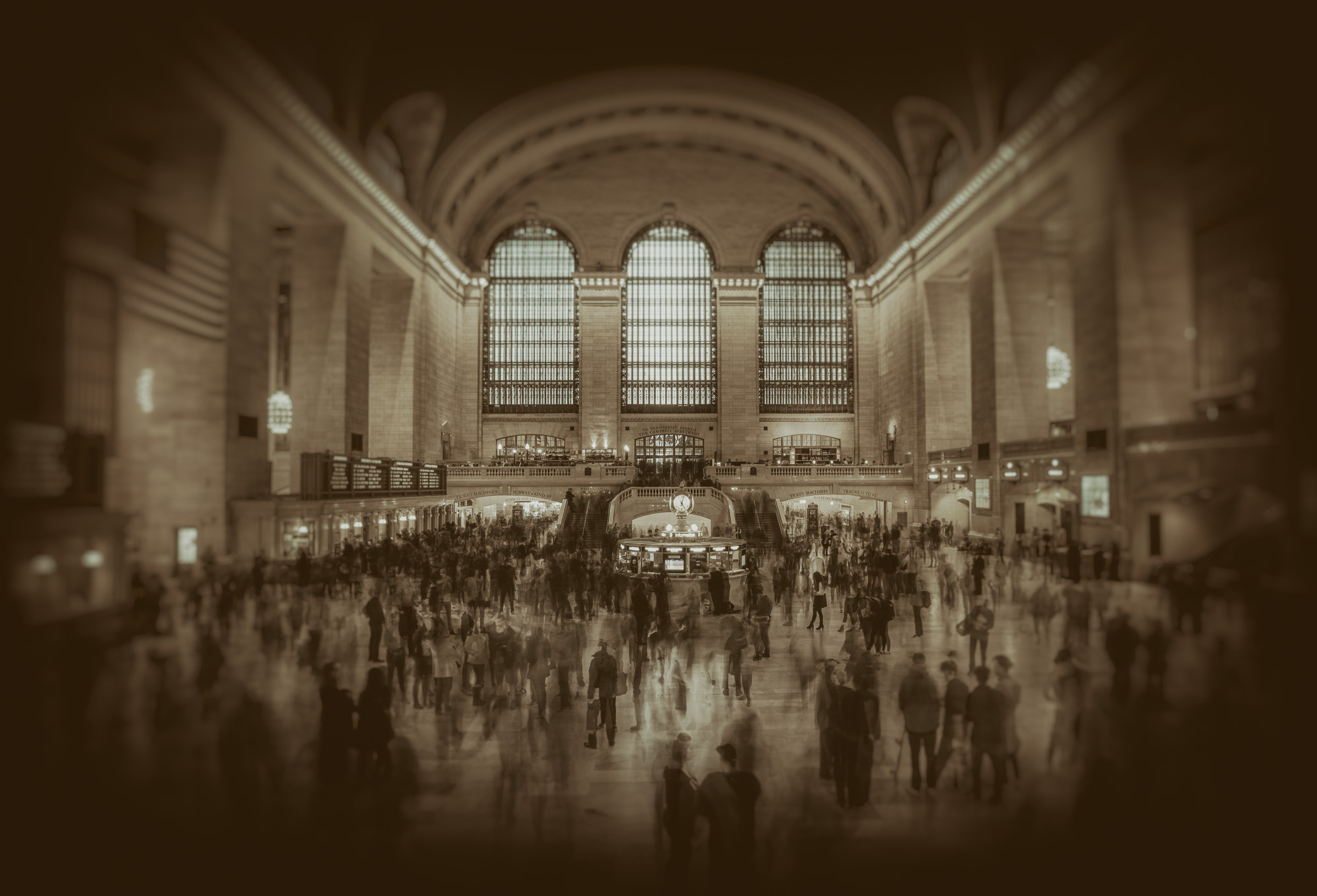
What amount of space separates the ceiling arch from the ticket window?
54.0ft

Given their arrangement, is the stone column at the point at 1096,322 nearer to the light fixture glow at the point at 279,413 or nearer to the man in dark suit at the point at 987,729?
the man in dark suit at the point at 987,729

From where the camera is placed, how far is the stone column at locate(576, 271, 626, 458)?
4625 cm

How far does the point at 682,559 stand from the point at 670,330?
104ft

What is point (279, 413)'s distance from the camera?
521 centimetres

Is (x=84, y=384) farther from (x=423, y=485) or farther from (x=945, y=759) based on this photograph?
(x=423, y=485)

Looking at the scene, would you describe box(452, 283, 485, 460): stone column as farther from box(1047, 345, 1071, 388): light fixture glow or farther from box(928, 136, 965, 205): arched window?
box(1047, 345, 1071, 388): light fixture glow

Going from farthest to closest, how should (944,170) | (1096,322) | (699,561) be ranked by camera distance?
(944,170) → (699,561) → (1096,322)

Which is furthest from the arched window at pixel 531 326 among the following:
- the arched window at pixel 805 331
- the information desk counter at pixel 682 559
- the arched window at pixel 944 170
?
the information desk counter at pixel 682 559

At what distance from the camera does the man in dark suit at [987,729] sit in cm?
447

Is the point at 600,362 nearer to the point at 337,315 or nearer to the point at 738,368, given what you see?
the point at 738,368

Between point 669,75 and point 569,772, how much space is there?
624cm

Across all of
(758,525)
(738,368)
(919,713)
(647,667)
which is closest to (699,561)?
(647,667)

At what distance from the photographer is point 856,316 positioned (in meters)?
45.3

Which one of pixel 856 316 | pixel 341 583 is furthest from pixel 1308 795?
pixel 856 316
